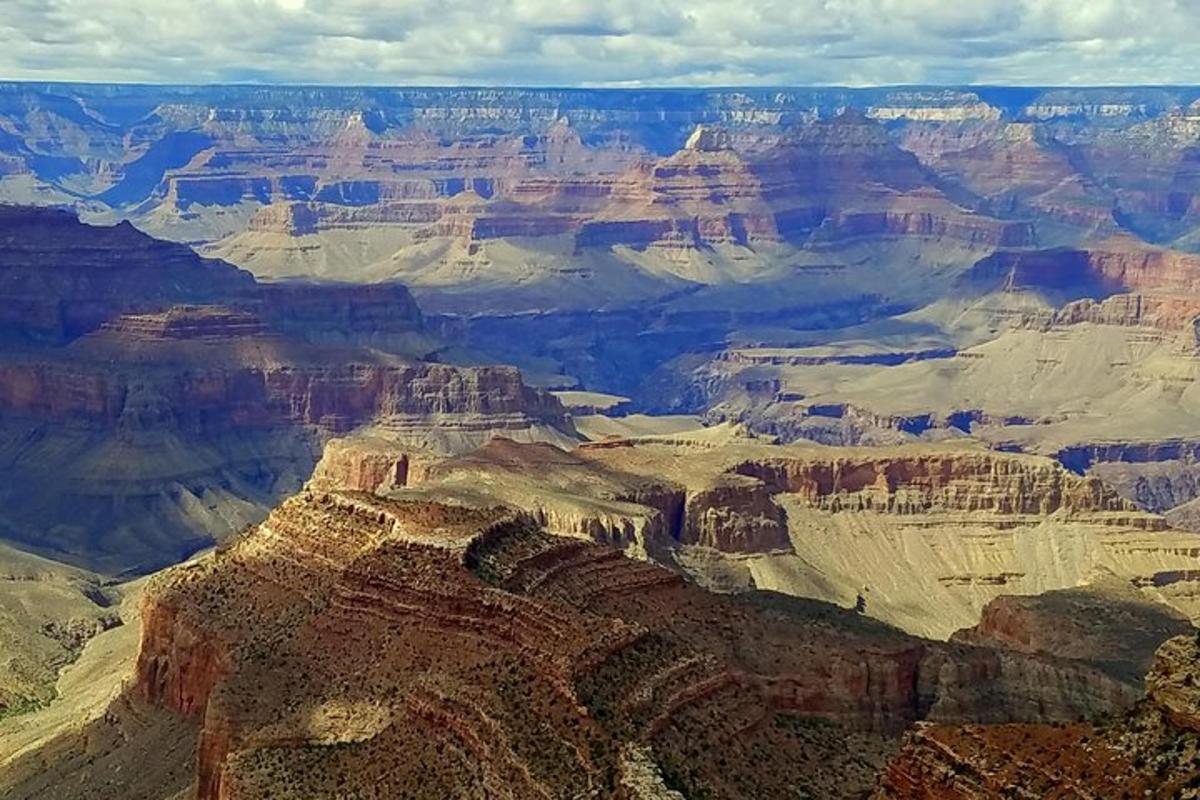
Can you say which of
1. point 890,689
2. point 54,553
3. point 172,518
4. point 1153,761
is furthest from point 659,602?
point 172,518

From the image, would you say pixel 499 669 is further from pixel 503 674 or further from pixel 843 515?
pixel 843 515

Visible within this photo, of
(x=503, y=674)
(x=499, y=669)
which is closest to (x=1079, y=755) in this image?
(x=503, y=674)

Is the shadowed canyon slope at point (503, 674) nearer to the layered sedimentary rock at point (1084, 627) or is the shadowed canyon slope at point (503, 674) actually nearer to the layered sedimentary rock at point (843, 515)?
the layered sedimentary rock at point (1084, 627)

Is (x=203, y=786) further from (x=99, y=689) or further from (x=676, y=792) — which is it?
(x=99, y=689)

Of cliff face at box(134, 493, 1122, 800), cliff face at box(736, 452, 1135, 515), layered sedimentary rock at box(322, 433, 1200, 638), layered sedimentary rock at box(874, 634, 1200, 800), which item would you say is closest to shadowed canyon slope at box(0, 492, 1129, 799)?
cliff face at box(134, 493, 1122, 800)

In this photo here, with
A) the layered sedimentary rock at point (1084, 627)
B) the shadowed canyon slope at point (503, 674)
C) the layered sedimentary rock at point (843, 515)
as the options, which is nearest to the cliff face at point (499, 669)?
the shadowed canyon slope at point (503, 674)

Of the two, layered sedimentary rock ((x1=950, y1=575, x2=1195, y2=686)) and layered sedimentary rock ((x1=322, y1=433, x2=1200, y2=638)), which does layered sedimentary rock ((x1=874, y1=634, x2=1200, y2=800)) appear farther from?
layered sedimentary rock ((x1=322, y1=433, x2=1200, y2=638))
